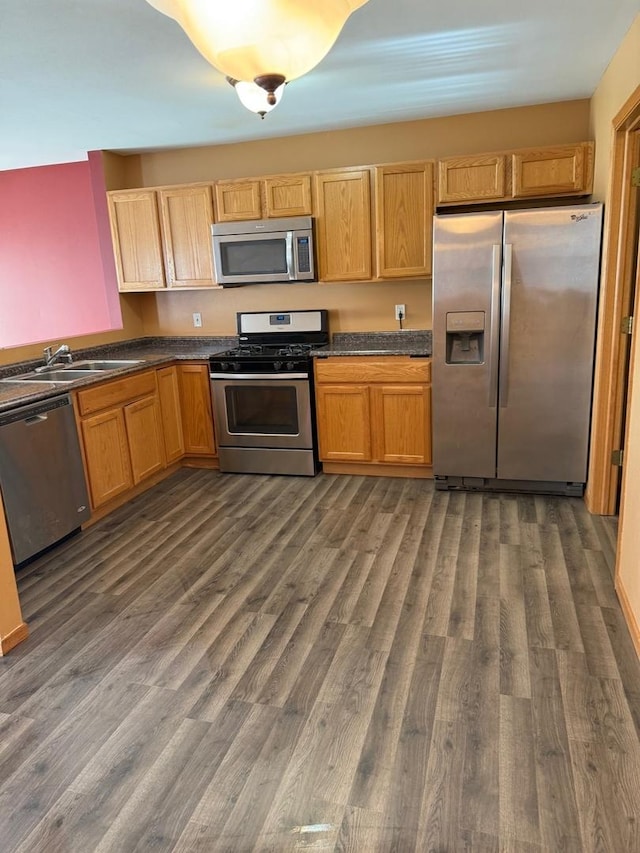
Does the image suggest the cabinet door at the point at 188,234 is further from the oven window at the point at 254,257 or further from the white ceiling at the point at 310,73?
the white ceiling at the point at 310,73

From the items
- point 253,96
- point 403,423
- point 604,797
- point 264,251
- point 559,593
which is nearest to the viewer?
point 604,797

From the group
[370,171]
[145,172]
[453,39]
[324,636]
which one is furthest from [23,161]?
[324,636]

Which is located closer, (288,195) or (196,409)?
(288,195)

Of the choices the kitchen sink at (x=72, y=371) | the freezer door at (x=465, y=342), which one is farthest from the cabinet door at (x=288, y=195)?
the kitchen sink at (x=72, y=371)

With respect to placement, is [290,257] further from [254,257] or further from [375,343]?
[375,343]

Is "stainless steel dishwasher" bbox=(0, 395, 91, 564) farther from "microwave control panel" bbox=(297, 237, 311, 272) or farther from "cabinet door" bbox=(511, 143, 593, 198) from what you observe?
"cabinet door" bbox=(511, 143, 593, 198)

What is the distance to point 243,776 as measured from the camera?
5.61 ft

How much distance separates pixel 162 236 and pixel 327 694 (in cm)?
367

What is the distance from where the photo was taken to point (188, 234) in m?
4.43

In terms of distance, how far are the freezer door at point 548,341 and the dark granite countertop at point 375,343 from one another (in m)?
0.70

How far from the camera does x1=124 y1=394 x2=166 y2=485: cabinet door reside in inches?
155

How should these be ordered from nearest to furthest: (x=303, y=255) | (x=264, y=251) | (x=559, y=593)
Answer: (x=559, y=593) < (x=303, y=255) < (x=264, y=251)

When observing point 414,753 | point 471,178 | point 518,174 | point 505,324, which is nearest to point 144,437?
point 505,324

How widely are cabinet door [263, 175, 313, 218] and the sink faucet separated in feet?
5.66
